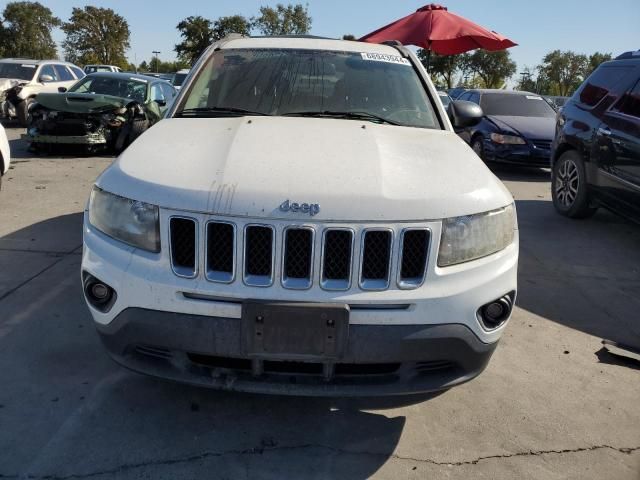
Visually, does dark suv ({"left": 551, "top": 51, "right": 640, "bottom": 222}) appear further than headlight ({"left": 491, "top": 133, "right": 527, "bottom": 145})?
No

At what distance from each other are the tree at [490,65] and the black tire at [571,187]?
42.5m

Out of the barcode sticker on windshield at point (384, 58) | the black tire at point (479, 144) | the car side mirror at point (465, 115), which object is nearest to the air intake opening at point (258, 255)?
the barcode sticker on windshield at point (384, 58)

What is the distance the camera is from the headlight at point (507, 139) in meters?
9.71

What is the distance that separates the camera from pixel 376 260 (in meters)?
2.20

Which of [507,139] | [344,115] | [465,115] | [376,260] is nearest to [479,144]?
[507,139]

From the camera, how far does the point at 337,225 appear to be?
214 cm

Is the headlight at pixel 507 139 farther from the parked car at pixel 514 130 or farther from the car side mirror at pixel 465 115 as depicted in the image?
the car side mirror at pixel 465 115

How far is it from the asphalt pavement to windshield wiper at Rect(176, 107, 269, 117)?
150 centimetres

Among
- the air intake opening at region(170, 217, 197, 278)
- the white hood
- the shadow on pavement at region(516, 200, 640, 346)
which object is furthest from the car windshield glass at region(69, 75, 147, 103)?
the air intake opening at region(170, 217, 197, 278)

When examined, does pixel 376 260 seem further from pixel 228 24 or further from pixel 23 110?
pixel 228 24

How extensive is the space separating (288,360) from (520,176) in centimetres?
901

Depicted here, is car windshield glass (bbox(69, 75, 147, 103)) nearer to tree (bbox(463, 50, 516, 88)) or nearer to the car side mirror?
the car side mirror

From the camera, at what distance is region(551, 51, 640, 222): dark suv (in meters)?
5.45

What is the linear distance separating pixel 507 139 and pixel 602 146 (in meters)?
3.97
